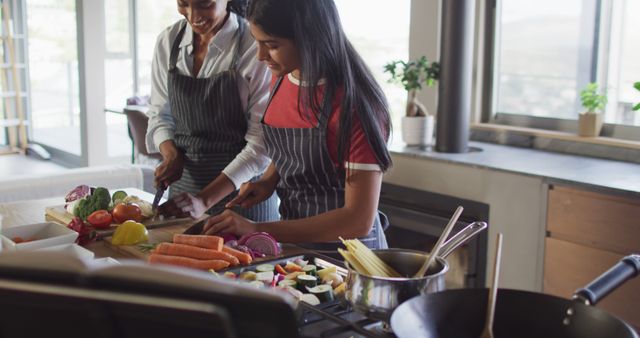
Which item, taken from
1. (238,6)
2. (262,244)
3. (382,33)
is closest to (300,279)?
(262,244)

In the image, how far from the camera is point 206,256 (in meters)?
1.55

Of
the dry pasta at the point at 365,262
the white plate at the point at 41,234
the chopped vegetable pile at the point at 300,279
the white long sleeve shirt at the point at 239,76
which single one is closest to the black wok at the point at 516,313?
the dry pasta at the point at 365,262

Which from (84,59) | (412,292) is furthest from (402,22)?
(84,59)

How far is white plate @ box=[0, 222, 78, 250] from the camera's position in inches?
66.3

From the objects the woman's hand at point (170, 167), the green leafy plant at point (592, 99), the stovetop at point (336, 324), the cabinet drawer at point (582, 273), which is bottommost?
the cabinet drawer at point (582, 273)

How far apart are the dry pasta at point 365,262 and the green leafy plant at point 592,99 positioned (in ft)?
7.73

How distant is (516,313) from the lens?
1.10 metres

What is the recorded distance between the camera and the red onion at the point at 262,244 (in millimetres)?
1701

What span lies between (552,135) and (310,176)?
198 cm

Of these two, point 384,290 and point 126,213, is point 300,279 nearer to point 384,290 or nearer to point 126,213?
point 384,290

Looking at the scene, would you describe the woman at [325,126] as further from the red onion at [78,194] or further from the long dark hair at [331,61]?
the red onion at [78,194]

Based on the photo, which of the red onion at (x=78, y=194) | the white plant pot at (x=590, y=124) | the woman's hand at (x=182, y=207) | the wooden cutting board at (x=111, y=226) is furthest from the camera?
the white plant pot at (x=590, y=124)

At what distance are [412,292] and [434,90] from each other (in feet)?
9.24

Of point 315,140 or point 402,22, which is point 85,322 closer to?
point 315,140
